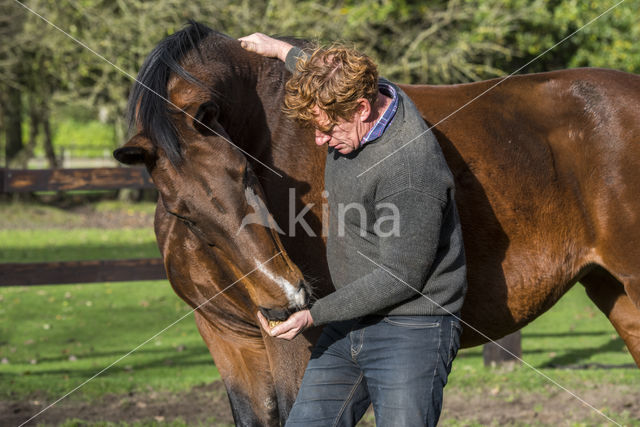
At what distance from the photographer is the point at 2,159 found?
23016mm

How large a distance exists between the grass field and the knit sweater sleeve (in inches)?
111

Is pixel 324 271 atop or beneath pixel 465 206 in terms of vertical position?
beneath

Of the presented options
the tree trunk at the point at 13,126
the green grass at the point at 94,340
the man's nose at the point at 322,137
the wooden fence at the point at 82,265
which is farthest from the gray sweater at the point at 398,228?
the tree trunk at the point at 13,126

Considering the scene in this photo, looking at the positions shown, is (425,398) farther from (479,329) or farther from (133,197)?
(133,197)

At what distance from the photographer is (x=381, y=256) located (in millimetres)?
2219

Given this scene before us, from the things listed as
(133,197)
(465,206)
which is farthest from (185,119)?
(133,197)

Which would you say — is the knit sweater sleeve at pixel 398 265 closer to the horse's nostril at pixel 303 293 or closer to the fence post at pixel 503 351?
the horse's nostril at pixel 303 293

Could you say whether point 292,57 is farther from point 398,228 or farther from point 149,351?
point 149,351

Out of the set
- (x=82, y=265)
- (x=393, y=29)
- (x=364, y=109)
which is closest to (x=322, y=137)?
(x=364, y=109)

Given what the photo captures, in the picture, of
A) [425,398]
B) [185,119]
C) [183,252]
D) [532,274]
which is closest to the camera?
[425,398]

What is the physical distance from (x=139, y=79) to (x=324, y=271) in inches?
42.9

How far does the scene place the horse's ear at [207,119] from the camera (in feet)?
8.02

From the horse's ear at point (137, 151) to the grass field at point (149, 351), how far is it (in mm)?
3238

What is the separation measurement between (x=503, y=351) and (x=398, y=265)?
14.2ft
